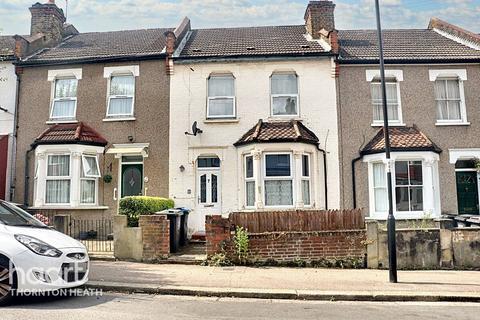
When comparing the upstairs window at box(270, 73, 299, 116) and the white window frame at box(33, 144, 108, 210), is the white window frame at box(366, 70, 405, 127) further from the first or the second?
the white window frame at box(33, 144, 108, 210)

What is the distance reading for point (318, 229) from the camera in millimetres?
10227

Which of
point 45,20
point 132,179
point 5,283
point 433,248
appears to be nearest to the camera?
point 5,283

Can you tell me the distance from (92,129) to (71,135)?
0.81m

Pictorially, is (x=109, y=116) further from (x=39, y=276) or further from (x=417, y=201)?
(x=417, y=201)

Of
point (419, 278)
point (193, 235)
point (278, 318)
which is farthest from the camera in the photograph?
point (193, 235)

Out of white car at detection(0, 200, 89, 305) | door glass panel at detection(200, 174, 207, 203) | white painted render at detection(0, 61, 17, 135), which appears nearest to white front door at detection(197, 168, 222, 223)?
door glass panel at detection(200, 174, 207, 203)

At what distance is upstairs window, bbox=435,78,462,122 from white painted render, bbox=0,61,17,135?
1586 centimetres

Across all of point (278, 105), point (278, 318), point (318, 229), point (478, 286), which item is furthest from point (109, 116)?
point (478, 286)

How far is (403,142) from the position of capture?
14.0 metres

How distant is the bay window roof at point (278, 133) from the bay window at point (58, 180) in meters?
6.15

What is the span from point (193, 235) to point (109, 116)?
18.1 ft

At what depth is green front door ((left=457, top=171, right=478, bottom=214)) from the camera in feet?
47.3

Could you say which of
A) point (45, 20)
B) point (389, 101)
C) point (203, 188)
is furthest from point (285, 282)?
point (45, 20)

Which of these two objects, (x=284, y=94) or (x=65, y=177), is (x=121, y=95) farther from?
(x=284, y=94)
